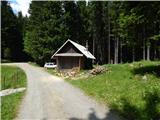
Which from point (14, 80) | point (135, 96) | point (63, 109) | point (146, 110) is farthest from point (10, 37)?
point (146, 110)

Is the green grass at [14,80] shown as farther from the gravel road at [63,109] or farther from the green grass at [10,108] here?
the gravel road at [63,109]

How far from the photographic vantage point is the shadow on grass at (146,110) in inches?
639

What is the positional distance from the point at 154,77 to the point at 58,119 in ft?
39.3

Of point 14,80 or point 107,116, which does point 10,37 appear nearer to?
point 14,80

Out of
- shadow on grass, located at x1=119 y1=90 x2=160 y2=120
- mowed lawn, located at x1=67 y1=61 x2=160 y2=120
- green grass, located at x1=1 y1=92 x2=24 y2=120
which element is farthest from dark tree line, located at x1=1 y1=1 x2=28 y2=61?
shadow on grass, located at x1=119 y1=90 x2=160 y2=120

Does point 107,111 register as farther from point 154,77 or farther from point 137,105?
point 154,77

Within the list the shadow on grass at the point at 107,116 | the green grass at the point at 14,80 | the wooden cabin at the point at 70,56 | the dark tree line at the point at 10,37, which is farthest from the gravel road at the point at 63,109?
the dark tree line at the point at 10,37

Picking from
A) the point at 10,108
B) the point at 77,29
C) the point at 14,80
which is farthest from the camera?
the point at 77,29

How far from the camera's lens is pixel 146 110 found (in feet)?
56.3

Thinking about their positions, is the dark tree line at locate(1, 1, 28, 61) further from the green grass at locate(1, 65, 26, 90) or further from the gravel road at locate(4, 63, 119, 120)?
the gravel road at locate(4, 63, 119, 120)

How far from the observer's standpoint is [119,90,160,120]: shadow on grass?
16.2 metres

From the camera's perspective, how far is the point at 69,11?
254 ft

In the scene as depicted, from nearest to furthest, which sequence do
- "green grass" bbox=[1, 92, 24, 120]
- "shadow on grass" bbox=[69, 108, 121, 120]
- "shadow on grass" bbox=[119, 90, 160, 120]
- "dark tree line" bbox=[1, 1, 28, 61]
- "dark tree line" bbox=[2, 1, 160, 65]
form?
Result: "shadow on grass" bbox=[69, 108, 121, 120] < "shadow on grass" bbox=[119, 90, 160, 120] < "green grass" bbox=[1, 92, 24, 120] < "dark tree line" bbox=[2, 1, 160, 65] < "dark tree line" bbox=[1, 1, 28, 61]

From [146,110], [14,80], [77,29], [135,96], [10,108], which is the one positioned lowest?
[14,80]
